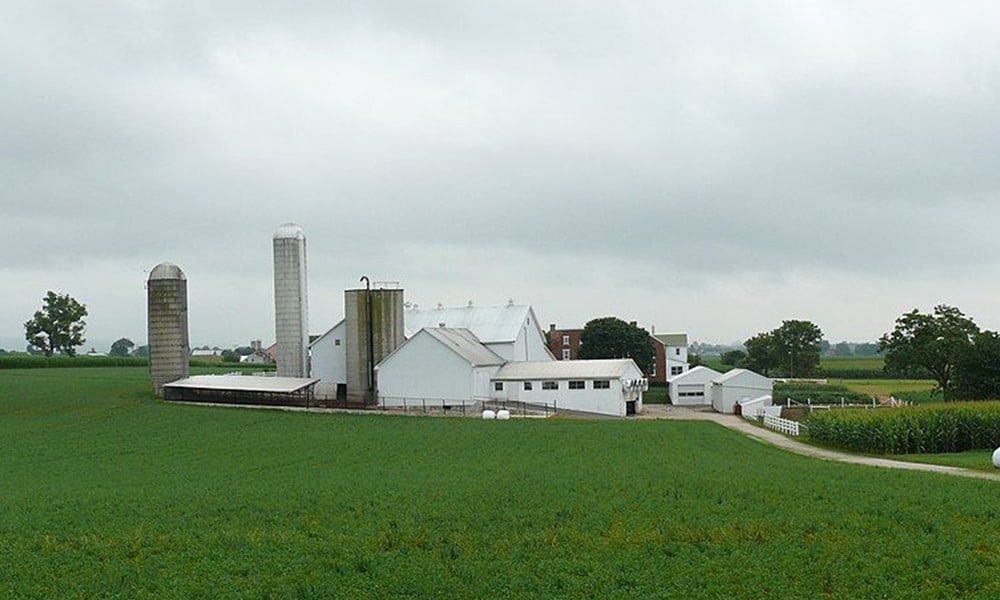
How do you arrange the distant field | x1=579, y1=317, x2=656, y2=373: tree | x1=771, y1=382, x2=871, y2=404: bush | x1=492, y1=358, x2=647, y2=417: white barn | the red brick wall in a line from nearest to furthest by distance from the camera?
the distant field → x1=492, y1=358, x2=647, y2=417: white barn → x1=771, y1=382, x2=871, y2=404: bush → x1=579, y1=317, x2=656, y2=373: tree → the red brick wall

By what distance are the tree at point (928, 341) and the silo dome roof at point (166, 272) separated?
55211 millimetres

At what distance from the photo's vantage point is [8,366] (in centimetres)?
9312

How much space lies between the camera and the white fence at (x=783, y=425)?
146ft

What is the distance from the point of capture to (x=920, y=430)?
36.3 m

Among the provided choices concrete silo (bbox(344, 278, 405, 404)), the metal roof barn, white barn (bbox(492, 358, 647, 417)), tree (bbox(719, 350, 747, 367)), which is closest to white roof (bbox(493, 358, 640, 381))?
white barn (bbox(492, 358, 647, 417))

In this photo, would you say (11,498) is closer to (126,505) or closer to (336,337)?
(126,505)

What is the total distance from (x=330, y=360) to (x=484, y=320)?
13.0 m

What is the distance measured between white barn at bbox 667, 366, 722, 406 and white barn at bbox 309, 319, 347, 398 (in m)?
26.3

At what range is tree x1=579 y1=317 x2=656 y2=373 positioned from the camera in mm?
94875

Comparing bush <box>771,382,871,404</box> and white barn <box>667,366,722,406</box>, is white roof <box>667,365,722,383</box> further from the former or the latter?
bush <box>771,382,871,404</box>

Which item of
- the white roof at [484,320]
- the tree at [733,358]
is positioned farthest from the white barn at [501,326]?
the tree at [733,358]

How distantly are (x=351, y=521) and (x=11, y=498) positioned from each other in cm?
924

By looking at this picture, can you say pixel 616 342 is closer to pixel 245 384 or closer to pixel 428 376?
pixel 428 376

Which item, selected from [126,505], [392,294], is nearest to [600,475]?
[126,505]
